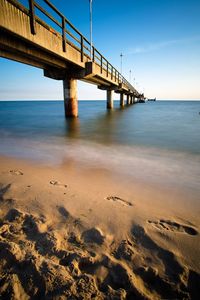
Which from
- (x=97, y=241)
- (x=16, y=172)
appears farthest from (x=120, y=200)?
(x=16, y=172)

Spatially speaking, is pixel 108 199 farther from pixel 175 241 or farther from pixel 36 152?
pixel 36 152

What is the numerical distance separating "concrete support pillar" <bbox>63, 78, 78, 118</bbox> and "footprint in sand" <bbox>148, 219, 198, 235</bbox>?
15515mm

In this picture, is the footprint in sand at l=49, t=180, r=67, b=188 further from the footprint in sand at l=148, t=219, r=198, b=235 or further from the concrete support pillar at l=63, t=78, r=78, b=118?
the concrete support pillar at l=63, t=78, r=78, b=118

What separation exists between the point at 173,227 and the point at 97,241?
47.3 inches

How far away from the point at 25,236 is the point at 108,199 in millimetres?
1532

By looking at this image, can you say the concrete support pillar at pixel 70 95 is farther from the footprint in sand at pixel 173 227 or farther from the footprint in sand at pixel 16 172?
the footprint in sand at pixel 173 227

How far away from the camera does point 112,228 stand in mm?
2283

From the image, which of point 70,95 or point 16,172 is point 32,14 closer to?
point 16,172

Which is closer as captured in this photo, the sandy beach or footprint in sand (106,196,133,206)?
the sandy beach

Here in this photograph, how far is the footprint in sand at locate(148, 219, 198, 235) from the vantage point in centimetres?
229

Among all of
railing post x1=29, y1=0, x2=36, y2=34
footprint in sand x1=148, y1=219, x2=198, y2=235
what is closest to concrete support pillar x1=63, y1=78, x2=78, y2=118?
railing post x1=29, y1=0, x2=36, y2=34

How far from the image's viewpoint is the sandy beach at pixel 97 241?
1.50 meters

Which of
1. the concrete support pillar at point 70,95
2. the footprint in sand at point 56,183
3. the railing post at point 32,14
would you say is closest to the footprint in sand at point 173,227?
the footprint in sand at point 56,183

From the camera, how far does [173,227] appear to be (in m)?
2.36
